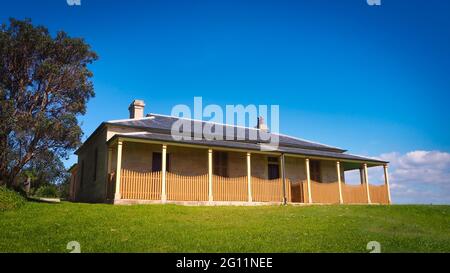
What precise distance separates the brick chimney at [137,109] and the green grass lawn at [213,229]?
34.4 ft

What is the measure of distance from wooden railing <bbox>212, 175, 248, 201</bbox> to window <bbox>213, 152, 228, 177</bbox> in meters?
1.98

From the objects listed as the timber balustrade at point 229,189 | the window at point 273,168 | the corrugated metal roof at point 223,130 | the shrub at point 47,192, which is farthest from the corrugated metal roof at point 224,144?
the shrub at point 47,192

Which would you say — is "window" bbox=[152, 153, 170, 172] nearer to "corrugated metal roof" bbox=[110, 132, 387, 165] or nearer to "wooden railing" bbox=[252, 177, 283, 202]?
"corrugated metal roof" bbox=[110, 132, 387, 165]

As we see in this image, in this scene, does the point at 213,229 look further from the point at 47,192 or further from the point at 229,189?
the point at 47,192

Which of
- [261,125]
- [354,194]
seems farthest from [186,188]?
[261,125]

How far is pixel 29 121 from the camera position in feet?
56.9

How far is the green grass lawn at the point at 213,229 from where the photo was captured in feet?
28.2

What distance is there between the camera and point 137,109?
2448 cm

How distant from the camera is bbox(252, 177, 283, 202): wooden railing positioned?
20.5m

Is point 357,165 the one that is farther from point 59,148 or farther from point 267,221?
point 59,148

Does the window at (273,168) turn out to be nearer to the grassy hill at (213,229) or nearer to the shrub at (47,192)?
the grassy hill at (213,229)

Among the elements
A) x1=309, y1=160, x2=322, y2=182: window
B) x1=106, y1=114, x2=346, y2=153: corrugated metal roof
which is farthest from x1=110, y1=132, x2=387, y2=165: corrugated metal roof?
x1=309, y1=160, x2=322, y2=182: window

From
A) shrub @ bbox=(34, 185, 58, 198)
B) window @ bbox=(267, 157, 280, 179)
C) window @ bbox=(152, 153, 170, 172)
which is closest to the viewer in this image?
window @ bbox=(152, 153, 170, 172)
